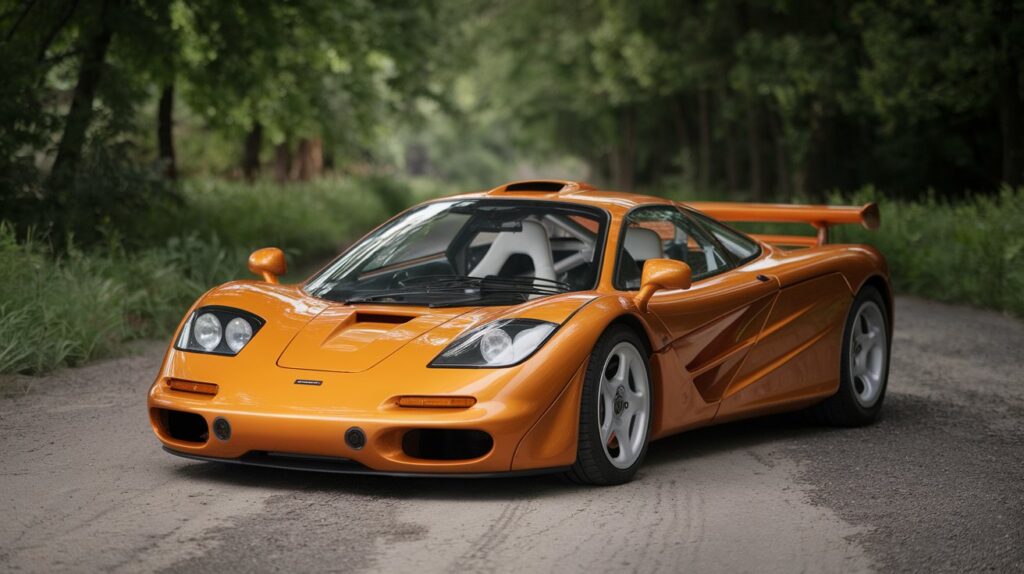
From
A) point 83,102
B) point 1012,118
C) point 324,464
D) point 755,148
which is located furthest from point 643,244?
point 755,148

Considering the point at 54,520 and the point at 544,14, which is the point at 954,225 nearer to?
the point at 54,520

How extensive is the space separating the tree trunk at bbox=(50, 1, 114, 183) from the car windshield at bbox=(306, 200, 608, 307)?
8.06 meters

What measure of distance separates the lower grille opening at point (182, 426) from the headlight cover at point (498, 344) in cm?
118

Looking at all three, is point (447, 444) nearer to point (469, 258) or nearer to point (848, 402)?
point (469, 258)

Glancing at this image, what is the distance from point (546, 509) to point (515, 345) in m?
0.65

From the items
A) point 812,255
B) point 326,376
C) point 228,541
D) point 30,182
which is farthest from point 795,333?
point 30,182

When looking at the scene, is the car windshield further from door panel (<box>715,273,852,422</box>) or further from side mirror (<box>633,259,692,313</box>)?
door panel (<box>715,273,852,422</box>)

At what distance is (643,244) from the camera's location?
282 inches

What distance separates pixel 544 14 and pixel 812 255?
3306 centimetres

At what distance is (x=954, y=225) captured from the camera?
16.4 meters

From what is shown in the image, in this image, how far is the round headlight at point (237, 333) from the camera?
602cm

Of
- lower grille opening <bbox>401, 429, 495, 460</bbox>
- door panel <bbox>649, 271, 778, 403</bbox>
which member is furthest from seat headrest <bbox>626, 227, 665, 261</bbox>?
lower grille opening <bbox>401, 429, 495, 460</bbox>

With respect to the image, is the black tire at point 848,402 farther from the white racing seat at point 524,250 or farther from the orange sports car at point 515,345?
the white racing seat at point 524,250

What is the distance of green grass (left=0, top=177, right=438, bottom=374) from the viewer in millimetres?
9648
